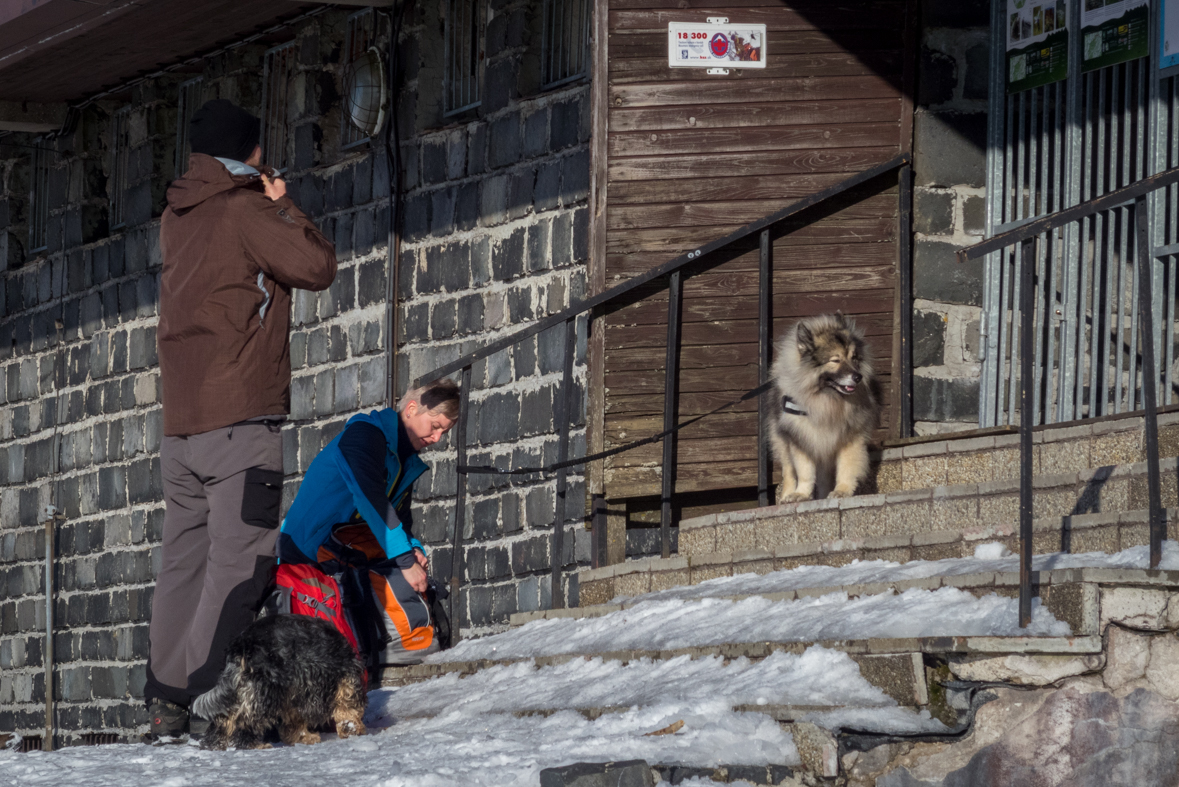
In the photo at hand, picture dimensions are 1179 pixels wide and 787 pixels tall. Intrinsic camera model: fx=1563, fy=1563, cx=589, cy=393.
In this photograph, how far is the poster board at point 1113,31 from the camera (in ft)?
20.3

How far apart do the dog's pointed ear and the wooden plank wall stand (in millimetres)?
476

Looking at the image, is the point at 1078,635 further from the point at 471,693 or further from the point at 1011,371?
the point at 1011,371

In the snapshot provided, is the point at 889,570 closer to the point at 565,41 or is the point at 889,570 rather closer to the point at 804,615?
the point at 804,615

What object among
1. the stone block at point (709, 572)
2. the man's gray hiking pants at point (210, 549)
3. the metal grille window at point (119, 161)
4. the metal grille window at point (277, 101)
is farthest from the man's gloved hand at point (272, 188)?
the metal grille window at point (119, 161)

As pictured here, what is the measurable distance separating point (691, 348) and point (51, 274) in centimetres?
808

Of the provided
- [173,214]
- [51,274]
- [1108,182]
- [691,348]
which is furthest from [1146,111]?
[51,274]

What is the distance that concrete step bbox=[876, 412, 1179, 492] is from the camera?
5012 millimetres

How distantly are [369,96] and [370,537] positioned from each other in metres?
4.44

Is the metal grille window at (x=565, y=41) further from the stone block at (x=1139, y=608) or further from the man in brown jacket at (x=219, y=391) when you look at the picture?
the stone block at (x=1139, y=608)

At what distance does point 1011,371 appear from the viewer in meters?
6.61

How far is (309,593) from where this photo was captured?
5.24 metres

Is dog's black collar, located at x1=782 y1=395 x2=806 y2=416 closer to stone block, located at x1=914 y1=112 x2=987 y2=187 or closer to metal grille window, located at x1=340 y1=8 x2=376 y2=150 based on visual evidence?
stone block, located at x1=914 y1=112 x2=987 y2=187

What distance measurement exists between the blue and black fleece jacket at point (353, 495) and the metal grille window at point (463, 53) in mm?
3850

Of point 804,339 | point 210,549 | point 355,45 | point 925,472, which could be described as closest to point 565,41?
point 355,45
